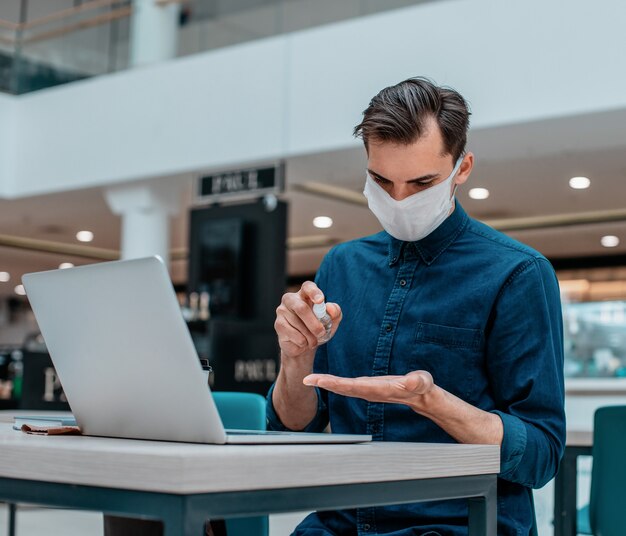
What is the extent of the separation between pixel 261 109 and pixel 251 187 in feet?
1.86

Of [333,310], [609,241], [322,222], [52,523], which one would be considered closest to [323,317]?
[333,310]

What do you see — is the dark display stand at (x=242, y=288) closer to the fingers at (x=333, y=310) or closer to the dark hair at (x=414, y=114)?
the dark hair at (x=414, y=114)

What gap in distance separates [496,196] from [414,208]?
772cm

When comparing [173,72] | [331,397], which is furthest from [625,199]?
[331,397]

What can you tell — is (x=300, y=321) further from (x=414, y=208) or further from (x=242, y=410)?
(x=242, y=410)

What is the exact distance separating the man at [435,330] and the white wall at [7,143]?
25.9 feet

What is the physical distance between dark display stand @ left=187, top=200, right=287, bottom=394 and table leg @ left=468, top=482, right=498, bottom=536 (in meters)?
6.00

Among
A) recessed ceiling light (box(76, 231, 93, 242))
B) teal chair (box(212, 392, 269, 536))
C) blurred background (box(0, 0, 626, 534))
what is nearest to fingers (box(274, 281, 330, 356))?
teal chair (box(212, 392, 269, 536))

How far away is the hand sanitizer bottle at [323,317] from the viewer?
1183mm

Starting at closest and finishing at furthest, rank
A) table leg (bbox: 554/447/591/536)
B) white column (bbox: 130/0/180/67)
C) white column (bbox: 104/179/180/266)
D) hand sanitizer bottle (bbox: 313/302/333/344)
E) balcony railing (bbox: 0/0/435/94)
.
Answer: hand sanitizer bottle (bbox: 313/302/333/344)
table leg (bbox: 554/447/591/536)
balcony railing (bbox: 0/0/435/94)
white column (bbox: 130/0/180/67)
white column (bbox: 104/179/180/266)

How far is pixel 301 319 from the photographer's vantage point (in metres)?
1.21

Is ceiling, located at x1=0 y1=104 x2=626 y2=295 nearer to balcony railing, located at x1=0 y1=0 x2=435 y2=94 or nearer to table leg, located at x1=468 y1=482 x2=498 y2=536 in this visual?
balcony railing, located at x1=0 y1=0 x2=435 y2=94

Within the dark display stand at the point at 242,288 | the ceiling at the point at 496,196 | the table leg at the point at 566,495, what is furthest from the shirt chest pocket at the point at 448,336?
the dark display stand at the point at 242,288

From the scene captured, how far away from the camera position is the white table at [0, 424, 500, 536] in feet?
2.62
